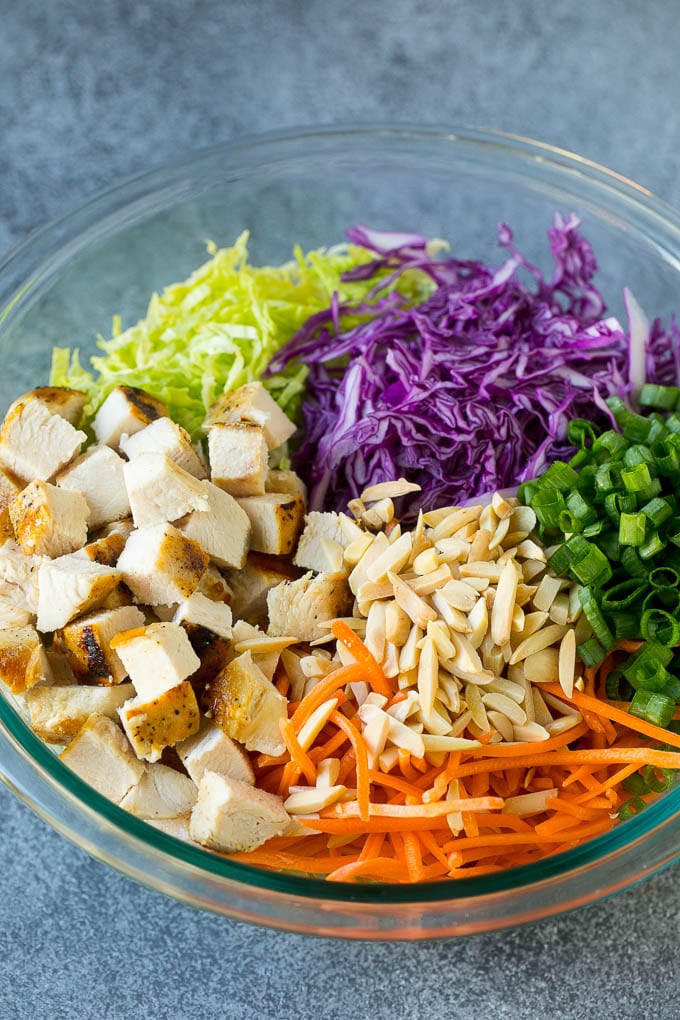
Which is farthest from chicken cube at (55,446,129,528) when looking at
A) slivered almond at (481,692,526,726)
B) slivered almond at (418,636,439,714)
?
slivered almond at (481,692,526,726)

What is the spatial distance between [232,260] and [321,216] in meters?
0.49

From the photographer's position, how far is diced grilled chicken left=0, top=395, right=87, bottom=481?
2.34 metres

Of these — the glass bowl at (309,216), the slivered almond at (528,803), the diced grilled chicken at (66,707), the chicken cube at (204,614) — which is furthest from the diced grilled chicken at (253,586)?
the glass bowl at (309,216)

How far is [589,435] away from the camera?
2504 millimetres

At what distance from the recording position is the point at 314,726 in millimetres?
2010

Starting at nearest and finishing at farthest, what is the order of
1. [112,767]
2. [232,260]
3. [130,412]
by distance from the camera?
[112,767] → [130,412] → [232,260]

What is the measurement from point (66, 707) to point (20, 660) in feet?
0.44

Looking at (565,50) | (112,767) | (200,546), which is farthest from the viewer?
(565,50)

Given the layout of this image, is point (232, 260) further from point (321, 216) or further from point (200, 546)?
point (200, 546)

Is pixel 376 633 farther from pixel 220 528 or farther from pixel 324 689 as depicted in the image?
pixel 220 528

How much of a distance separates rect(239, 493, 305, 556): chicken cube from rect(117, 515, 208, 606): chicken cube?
0.63 feet

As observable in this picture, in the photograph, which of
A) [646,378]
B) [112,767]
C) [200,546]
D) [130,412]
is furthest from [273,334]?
[112,767]

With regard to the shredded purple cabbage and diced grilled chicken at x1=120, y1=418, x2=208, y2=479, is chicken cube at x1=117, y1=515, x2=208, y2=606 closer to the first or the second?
diced grilled chicken at x1=120, y1=418, x2=208, y2=479

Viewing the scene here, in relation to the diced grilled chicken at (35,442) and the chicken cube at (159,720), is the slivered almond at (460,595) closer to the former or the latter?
the chicken cube at (159,720)
